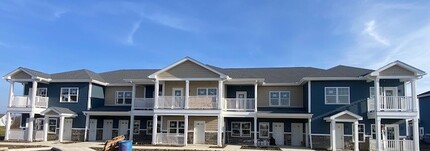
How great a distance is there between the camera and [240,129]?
29.2m

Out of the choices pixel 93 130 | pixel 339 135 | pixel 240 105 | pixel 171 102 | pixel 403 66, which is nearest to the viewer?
pixel 403 66

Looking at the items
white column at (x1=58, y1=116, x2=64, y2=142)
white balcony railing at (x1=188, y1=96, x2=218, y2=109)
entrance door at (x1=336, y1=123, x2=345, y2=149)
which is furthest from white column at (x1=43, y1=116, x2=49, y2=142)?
entrance door at (x1=336, y1=123, x2=345, y2=149)

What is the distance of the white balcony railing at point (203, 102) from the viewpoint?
2683cm

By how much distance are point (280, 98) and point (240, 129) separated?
386 centimetres

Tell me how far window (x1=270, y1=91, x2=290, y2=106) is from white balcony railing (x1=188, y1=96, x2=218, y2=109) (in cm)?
506

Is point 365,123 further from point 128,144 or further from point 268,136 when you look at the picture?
point 128,144

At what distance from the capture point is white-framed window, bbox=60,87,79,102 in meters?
30.6

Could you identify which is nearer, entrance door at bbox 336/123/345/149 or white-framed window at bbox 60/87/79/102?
entrance door at bbox 336/123/345/149

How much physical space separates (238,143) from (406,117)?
11500 mm

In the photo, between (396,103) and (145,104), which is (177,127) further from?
(396,103)

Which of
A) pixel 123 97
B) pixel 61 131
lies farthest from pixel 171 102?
pixel 61 131

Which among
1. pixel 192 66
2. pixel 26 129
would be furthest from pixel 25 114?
pixel 192 66

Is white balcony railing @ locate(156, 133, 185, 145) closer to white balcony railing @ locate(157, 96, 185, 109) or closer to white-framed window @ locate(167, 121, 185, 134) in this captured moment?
white-framed window @ locate(167, 121, 185, 134)

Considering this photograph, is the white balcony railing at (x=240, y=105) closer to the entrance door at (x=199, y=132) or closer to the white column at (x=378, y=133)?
the entrance door at (x=199, y=132)
